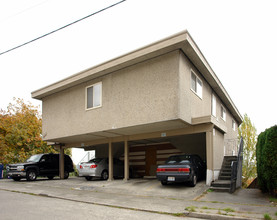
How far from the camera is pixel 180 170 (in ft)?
38.9

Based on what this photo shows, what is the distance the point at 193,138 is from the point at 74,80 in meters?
8.33

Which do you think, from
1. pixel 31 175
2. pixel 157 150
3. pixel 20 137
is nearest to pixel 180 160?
pixel 157 150

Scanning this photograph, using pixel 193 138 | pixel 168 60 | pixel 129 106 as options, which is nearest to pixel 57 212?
pixel 129 106

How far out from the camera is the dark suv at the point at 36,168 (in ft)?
58.3

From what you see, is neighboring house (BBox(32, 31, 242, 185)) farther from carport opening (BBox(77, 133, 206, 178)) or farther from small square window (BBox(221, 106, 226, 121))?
small square window (BBox(221, 106, 226, 121))

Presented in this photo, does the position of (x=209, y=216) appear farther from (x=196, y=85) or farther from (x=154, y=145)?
(x=154, y=145)

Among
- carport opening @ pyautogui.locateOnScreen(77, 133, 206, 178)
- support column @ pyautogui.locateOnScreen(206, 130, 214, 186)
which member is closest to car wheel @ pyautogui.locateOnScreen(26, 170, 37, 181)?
carport opening @ pyautogui.locateOnScreen(77, 133, 206, 178)

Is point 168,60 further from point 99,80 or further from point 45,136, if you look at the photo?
point 45,136

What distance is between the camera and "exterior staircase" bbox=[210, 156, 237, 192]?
38.4 feet

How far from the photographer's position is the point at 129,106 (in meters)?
14.0

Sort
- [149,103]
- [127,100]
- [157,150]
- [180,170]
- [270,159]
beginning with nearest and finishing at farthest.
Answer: [270,159]
[180,170]
[149,103]
[127,100]
[157,150]

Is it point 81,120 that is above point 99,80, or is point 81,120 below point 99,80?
below

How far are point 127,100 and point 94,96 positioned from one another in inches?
115

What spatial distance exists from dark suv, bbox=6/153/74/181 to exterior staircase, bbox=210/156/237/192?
473 inches
